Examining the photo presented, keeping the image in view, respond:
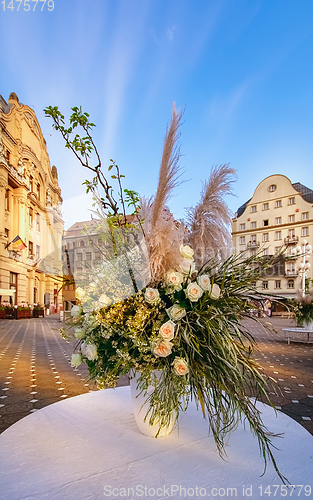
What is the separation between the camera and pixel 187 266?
1426 millimetres

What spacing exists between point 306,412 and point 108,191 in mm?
3687

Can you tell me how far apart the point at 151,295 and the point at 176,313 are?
0.47 ft

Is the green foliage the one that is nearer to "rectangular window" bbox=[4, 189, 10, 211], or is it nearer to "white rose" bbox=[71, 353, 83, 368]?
"white rose" bbox=[71, 353, 83, 368]

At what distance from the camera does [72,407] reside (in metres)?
1.97

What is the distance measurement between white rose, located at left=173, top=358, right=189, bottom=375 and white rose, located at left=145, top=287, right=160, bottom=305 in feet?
0.93

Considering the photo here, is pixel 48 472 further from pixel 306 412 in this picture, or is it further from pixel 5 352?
pixel 5 352

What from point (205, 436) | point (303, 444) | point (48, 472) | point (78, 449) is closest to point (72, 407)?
A: point (78, 449)

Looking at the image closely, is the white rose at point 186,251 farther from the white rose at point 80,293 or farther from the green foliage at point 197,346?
the white rose at point 80,293

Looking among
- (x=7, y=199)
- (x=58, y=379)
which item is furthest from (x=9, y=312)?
(x=58, y=379)

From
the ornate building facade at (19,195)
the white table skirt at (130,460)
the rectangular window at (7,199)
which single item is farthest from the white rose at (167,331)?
the rectangular window at (7,199)

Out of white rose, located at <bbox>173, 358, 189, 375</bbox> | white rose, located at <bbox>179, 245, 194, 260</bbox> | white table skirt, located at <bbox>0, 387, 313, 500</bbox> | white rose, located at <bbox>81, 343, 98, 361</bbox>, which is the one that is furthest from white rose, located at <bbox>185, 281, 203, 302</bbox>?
white table skirt, located at <bbox>0, 387, 313, 500</bbox>

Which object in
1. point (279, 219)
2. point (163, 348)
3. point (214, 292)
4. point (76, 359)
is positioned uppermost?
point (279, 219)

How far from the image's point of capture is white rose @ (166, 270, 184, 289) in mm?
1373

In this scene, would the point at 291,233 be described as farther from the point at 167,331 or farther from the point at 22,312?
the point at 167,331
